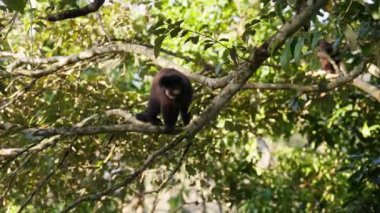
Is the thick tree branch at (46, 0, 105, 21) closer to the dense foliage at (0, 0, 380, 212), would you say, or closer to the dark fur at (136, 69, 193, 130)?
the dense foliage at (0, 0, 380, 212)

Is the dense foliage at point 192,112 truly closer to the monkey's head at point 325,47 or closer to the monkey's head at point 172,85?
the monkey's head at point 172,85

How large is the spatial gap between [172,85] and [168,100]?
202 millimetres

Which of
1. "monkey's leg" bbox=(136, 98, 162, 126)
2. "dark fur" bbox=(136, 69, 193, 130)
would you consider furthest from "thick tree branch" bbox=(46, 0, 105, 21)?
"monkey's leg" bbox=(136, 98, 162, 126)

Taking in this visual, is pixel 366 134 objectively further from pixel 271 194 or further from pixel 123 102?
pixel 123 102

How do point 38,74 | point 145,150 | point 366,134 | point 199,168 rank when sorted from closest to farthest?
point 38,74 → point 199,168 → point 145,150 → point 366,134

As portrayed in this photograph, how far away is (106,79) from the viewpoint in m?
7.12

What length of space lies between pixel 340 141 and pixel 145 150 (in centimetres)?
265

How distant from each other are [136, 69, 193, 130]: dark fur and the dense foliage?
0.13m

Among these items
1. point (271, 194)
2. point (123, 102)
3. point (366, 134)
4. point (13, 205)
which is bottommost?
point (13, 205)

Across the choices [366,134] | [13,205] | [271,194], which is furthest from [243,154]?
[13,205]

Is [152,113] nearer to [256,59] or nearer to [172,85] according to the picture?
[172,85]

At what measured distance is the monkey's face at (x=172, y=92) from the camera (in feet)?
16.5

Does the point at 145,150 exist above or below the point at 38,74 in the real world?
below

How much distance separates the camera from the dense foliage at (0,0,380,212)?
197 inches
